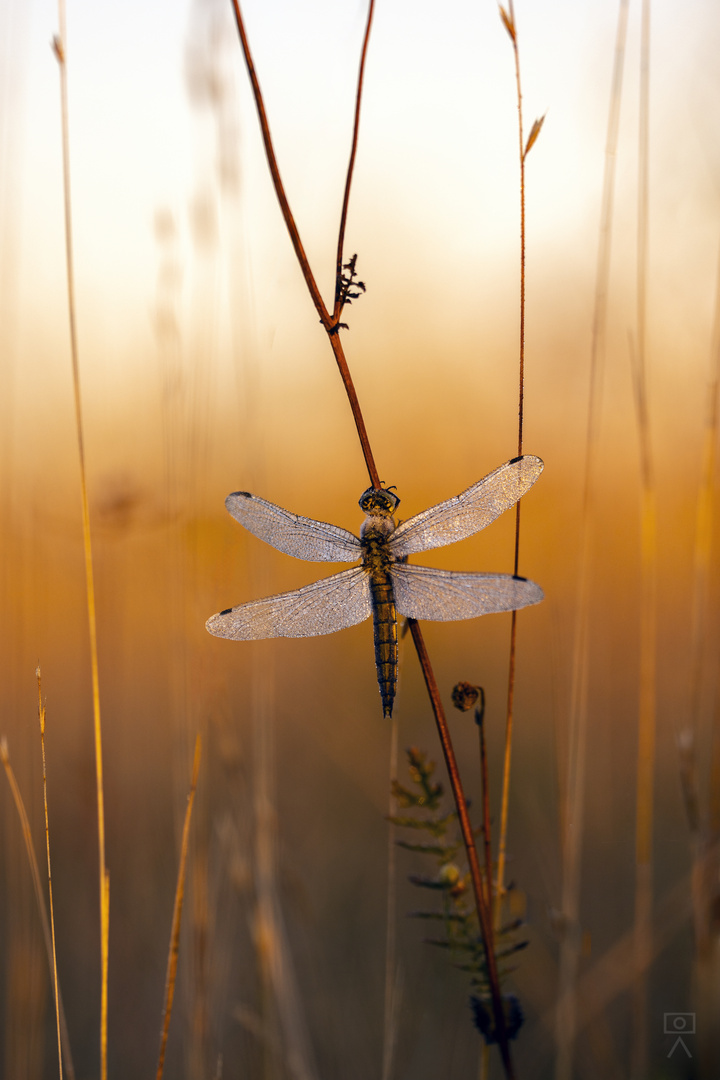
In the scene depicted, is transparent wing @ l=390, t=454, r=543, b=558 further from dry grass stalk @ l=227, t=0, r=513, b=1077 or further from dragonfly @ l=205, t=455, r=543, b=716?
dry grass stalk @ l=227, t=0, r=513, b=1077

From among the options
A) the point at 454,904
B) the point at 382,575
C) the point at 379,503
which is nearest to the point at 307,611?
the point at 382,575

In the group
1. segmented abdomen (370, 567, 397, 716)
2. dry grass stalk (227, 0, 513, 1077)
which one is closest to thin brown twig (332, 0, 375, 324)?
dry grass stalk (227, 0, 513, 1077)

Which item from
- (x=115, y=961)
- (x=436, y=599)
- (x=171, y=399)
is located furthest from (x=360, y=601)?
(x=115, y=961)

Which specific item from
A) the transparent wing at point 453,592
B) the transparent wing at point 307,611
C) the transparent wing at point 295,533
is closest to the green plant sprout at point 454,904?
A: the transparent wing at point 453,592

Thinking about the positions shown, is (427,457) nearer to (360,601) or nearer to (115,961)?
(360,601)

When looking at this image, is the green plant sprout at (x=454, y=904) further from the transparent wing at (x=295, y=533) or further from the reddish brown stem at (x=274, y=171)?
the reddish brown stem at (x=274, y=171)

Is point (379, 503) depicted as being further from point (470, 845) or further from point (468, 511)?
point (470, 845)
